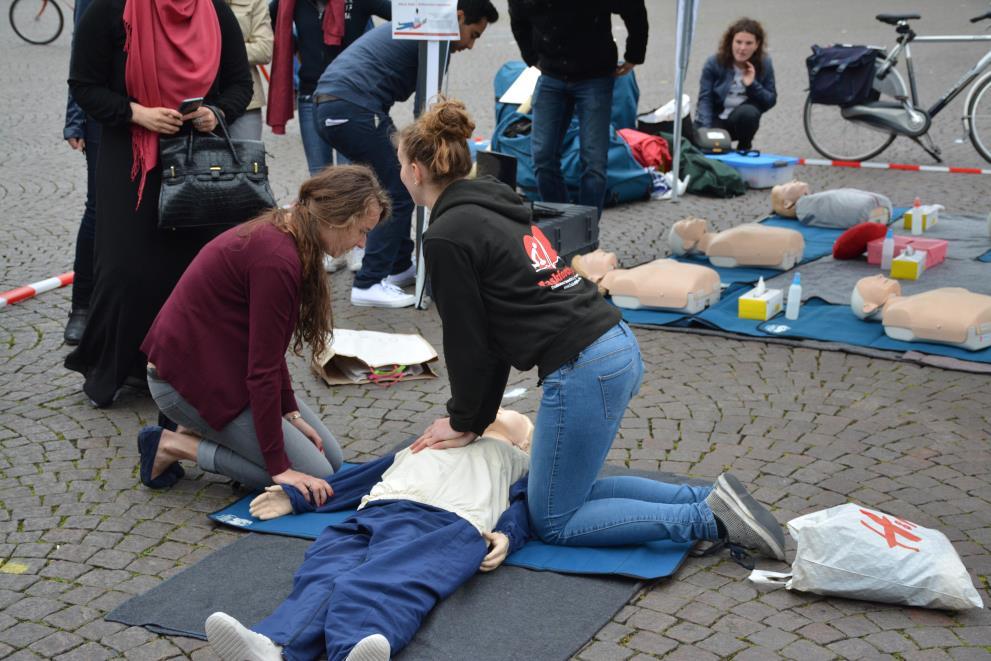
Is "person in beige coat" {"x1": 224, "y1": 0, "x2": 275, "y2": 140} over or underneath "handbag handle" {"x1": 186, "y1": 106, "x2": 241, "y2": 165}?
over

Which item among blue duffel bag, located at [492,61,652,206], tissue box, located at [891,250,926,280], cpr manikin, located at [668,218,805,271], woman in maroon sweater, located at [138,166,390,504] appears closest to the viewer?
woman in maroon sweater, located at [138,166,390,504]

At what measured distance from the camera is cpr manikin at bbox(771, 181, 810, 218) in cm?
816

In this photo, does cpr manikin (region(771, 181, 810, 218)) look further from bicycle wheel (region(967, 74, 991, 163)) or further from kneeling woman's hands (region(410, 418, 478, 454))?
kneeling woman's hands (region(410, 418, 478, 454))

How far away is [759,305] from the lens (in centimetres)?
603

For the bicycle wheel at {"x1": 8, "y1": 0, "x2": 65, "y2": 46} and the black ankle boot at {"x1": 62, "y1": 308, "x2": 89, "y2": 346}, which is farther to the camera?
the bicycle wheel at {"x1": 8, "y1": 0, "x2": 65, "y2": 46}

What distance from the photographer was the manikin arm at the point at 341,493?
3930 mm

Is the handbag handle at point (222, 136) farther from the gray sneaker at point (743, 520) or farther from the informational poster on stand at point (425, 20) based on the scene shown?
the gray sneaker at point (743, 520)

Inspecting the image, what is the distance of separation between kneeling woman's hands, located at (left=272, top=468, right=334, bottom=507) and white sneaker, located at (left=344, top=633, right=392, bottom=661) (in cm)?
118

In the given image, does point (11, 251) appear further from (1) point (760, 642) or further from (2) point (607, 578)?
(1) point (760, 642)

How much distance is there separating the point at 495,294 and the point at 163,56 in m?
2.08

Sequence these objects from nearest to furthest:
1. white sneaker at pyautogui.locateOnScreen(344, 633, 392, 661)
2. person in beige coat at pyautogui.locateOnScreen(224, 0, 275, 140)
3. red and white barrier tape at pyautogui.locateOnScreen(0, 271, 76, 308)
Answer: white sneaker at pyautogui.locateOnScreen(344, 633, 392, 661)
red and white barrier tape at pyautogui.locateOnScreen(0, 271, 76, 308)
person in beige coat at pyautogui.locateOnScreen(224, 0, 275, 140)

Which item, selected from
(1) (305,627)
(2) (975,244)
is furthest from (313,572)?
(2) (975,244)

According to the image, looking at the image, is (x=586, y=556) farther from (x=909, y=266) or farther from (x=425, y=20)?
(x=909, y=266)

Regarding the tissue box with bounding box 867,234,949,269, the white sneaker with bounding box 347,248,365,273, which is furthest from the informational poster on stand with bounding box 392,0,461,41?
the tissue box with bounding box 867,234,949,269
